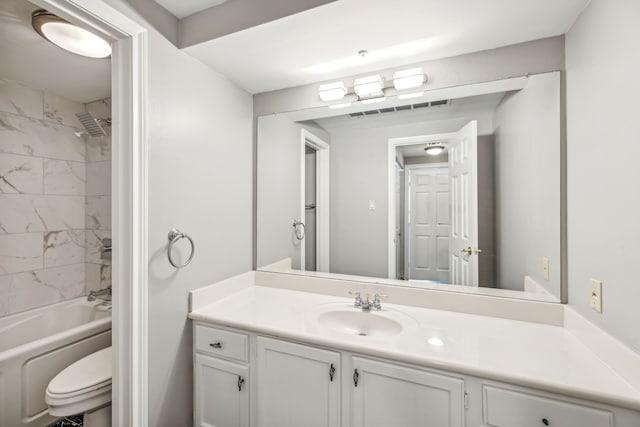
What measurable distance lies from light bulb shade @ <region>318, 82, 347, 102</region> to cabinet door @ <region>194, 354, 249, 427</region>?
5.22 feet

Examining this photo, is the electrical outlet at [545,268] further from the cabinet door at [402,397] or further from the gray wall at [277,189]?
the gray wall at [277,189]

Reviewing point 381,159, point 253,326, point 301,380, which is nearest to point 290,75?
point 381,159

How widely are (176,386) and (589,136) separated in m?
2.20

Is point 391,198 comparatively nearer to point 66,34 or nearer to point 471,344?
point 471,344

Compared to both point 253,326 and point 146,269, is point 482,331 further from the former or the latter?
point 146,269

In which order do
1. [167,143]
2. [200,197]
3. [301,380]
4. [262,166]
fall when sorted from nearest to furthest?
[301,380] → [167,143] → [200,197] → [262,166]

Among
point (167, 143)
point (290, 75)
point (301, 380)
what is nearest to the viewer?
point (301, 380)

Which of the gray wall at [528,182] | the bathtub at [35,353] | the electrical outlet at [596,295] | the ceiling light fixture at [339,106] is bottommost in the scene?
the bathtub at [35,353]

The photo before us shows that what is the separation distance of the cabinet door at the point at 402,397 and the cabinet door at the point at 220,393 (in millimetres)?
→ 567

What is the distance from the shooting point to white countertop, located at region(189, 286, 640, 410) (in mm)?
896

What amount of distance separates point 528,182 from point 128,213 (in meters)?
1.93

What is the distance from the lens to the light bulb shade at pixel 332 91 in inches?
67.6

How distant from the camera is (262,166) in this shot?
202 centimetres

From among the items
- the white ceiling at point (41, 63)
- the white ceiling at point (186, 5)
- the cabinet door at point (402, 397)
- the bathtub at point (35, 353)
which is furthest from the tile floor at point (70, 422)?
the white ceiling at point (186, 5)
